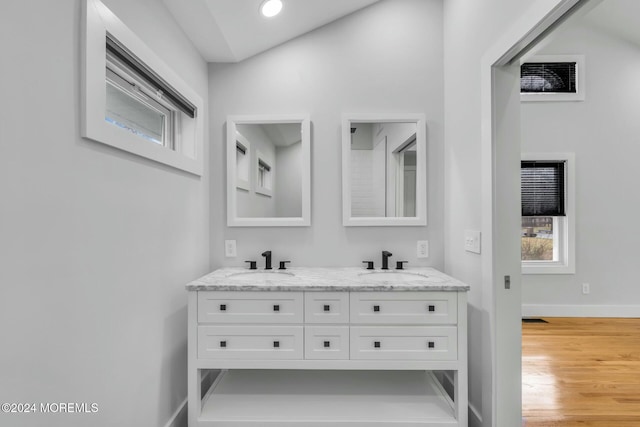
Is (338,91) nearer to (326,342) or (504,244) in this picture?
(504,244)

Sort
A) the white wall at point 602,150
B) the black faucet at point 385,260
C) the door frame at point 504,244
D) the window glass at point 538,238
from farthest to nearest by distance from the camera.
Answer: the window glass at point 538,238, the white wall at point 602,150, the black faucet at point 385,260, the door frame at point 504,244

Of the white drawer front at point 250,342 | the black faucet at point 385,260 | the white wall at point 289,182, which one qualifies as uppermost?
the white wall at point 289,182

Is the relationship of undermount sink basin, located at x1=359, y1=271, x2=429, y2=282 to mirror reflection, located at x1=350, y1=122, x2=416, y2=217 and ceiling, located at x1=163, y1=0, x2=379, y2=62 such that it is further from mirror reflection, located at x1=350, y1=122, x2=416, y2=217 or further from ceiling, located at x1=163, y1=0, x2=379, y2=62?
ceiling, located at x1=163, y1=0, x2=379, y2=62

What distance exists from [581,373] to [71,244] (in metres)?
3.44

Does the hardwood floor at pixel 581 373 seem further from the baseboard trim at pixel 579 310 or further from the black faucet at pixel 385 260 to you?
the black faucet at pixel 385 260

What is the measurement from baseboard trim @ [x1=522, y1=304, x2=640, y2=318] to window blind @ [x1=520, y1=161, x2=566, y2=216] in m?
1.13

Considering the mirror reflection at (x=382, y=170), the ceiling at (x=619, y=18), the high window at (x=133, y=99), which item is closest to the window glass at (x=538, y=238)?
the ceiling at (x=619, y=18)

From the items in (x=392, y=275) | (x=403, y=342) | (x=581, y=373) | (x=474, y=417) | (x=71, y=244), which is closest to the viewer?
(x=71, y=244)

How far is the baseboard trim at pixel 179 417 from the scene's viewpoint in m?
1.72

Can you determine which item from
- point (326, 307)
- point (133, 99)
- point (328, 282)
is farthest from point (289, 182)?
point (133, 99)

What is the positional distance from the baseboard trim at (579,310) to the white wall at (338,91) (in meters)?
2.58

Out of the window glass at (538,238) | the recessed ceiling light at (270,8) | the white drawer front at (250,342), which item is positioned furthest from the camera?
the window glass at (538,238)

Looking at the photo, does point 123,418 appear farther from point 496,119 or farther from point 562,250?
point 562,250

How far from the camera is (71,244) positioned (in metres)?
1.06
